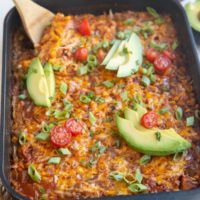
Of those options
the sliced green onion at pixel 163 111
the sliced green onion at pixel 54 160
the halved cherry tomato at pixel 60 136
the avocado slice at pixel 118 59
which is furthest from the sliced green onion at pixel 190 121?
the sliced green onion at pixel 54 160

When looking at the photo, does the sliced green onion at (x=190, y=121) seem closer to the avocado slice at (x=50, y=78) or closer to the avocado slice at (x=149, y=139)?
the avocado slice at (x=149, y=139)

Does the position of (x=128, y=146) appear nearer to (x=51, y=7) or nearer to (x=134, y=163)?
(x=134, y=163)

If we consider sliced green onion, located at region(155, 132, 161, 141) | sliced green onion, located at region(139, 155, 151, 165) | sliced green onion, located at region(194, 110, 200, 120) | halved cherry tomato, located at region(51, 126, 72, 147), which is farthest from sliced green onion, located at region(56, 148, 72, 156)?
sliced green onion, located at region(194, 110, 200, 120)

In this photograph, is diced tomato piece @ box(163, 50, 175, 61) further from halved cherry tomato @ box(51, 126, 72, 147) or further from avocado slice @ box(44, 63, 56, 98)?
halved cherry tomato @ box(51, 126, 72, 147)

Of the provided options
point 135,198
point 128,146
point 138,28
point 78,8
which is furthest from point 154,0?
point 135,198

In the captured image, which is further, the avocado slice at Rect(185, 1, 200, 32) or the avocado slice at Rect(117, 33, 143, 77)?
the avocado slice at Rect(185, 1, 200, 32)

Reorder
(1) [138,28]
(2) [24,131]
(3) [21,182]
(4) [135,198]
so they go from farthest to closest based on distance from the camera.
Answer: (1) [138,28], (2) [24,131], (3) [21,182], (4) [135,198]
